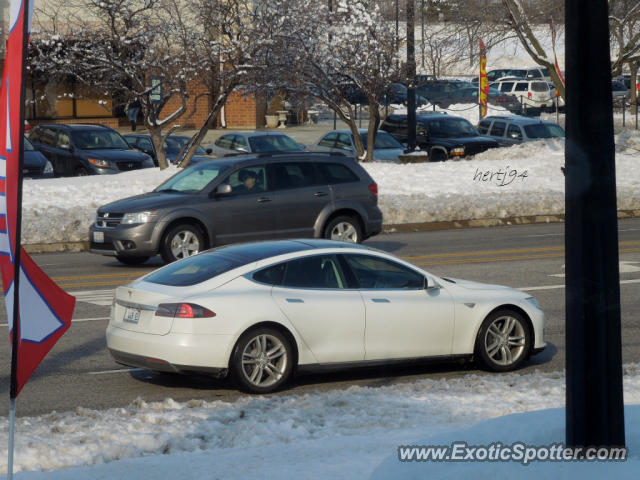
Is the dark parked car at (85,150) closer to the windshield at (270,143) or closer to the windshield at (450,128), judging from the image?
the windshield at (270,143)

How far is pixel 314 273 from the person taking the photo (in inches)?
394

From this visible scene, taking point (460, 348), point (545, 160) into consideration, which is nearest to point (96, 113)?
point (545, 160)

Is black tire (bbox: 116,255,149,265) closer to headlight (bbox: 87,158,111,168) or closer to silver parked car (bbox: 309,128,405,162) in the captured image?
headlight (bbox: 87,158,111,168)

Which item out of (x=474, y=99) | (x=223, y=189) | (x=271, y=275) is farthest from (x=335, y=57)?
(x=474, y=99)

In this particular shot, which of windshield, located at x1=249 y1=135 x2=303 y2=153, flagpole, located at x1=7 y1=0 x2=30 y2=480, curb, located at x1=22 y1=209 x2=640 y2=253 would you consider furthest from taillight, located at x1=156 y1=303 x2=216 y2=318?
windshield, located at x1=249 y1=135 x2=303 y2=153

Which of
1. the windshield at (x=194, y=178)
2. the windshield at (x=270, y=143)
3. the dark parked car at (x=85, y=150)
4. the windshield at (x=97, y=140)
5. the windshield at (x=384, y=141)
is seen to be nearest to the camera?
the windshield at (x=194, y=178)

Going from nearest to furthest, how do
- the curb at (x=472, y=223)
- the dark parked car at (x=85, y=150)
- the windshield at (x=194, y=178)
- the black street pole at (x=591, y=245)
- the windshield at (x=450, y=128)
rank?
1. the black street pole at (x=591, y=245)
2. the windshield at (x=194, y=178)
3. the curb at (x=472, y=223)
4. the dark parked car at (x=85, y=150)
5. the windshield at (x=450, y=128)

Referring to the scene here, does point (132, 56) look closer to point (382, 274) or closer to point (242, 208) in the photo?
point (242, 208)

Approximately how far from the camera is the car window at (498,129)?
36.2 m

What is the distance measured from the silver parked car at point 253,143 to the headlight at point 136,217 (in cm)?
1283

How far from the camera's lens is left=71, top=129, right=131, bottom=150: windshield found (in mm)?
29844

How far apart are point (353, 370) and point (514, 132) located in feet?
86.9

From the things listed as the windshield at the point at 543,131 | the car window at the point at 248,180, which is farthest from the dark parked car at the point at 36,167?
the windshield at the point at 543,131

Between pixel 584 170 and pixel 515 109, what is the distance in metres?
52.3
